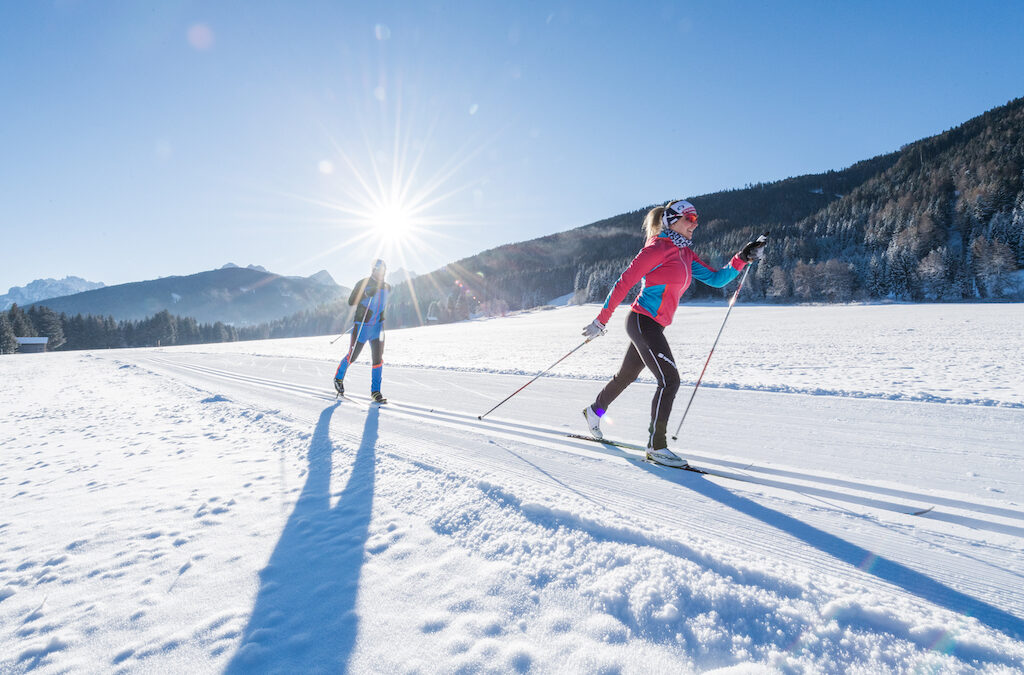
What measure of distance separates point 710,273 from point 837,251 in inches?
4097

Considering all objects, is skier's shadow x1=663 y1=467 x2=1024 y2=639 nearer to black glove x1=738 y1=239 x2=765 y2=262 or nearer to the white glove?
the white glove

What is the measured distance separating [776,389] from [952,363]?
5.34 metres

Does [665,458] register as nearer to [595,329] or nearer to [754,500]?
[754,500]

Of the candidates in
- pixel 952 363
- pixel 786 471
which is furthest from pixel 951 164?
pixel 786 471

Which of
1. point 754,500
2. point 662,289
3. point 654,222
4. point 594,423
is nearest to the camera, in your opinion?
point 754,500

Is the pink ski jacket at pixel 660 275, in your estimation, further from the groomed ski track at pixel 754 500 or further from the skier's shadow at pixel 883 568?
the skier's shadow at pixel 883 568

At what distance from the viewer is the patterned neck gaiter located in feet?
11.3

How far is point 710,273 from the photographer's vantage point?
3691 mm

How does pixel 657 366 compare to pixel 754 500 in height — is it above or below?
above

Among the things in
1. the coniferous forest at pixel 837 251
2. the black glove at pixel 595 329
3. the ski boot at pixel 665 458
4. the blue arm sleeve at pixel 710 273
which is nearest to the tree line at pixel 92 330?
the coniferous forest at pixel 837 251

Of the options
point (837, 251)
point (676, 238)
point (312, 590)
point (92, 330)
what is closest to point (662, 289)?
point (676, 238)

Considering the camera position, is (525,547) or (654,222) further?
(654,222)

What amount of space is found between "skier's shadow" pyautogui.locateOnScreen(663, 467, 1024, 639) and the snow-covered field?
0.04ft

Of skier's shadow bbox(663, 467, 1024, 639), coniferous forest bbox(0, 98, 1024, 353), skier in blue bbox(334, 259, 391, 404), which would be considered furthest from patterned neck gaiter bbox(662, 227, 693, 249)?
coniferous forest bbox(0, 98, 1024, 353)
